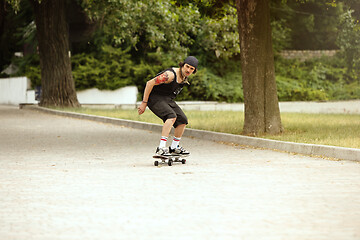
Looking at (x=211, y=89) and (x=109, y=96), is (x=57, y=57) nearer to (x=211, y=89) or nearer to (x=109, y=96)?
(x=109, y=96)

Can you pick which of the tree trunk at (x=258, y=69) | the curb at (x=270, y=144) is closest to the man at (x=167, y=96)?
the curb at (x=270, y=144)

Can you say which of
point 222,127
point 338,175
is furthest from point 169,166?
point 222,127

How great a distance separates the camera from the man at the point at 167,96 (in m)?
10.8

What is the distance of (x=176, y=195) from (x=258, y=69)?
341 inches

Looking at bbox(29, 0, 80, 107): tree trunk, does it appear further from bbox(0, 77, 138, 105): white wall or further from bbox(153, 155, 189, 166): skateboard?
bbox(153, 155, 189, 166): skateboard

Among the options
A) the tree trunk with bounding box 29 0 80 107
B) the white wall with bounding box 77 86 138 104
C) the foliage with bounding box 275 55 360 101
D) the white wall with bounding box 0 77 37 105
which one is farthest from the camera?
the white wall with bounding box 0 77 37 105

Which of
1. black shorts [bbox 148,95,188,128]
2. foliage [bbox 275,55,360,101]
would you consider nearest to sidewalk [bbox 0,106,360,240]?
black shorts [bbox 148,95,188,128]

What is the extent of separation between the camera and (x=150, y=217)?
677cm

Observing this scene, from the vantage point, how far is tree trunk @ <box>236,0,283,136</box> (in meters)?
16.2

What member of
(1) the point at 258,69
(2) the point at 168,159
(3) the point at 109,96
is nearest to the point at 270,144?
(1) the point at 258,69

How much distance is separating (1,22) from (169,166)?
31542 millimetres

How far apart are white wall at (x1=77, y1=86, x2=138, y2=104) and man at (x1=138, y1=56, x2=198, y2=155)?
2438cm

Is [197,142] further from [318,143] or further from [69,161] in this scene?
[69,161]

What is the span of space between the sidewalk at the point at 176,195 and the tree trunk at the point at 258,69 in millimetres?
Answer: 2603
